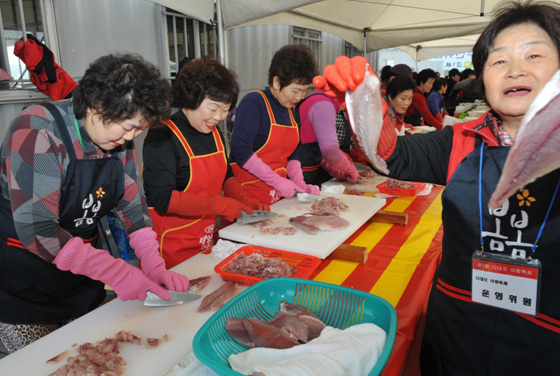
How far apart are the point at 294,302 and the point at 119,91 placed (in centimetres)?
106

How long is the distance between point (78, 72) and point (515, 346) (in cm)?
486

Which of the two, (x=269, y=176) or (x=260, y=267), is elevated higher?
(x=269, y=176)

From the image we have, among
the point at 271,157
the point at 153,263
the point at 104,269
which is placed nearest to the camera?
the point at 104,269

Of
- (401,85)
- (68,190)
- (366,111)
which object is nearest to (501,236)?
(366,111)

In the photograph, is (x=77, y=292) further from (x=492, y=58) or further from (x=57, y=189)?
(x=492, y=58)

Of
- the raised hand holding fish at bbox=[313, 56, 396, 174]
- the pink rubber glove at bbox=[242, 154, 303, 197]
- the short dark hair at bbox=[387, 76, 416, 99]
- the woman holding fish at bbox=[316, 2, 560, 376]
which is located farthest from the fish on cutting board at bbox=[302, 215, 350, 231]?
the short dark hair at bbox=[387, 76, 416, 99]

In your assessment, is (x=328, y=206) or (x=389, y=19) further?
(x=389, y=19)

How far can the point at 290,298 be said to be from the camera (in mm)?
1554

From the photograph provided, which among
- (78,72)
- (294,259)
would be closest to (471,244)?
(294,259)

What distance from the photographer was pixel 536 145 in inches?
26.7

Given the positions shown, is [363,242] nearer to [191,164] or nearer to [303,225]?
[303,225]

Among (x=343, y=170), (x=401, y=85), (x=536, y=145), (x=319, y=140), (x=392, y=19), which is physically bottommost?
(x=343, y=170)

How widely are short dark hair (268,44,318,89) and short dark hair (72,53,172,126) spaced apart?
1491 mm

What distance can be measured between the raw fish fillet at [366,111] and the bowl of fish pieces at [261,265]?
29.2 inches
